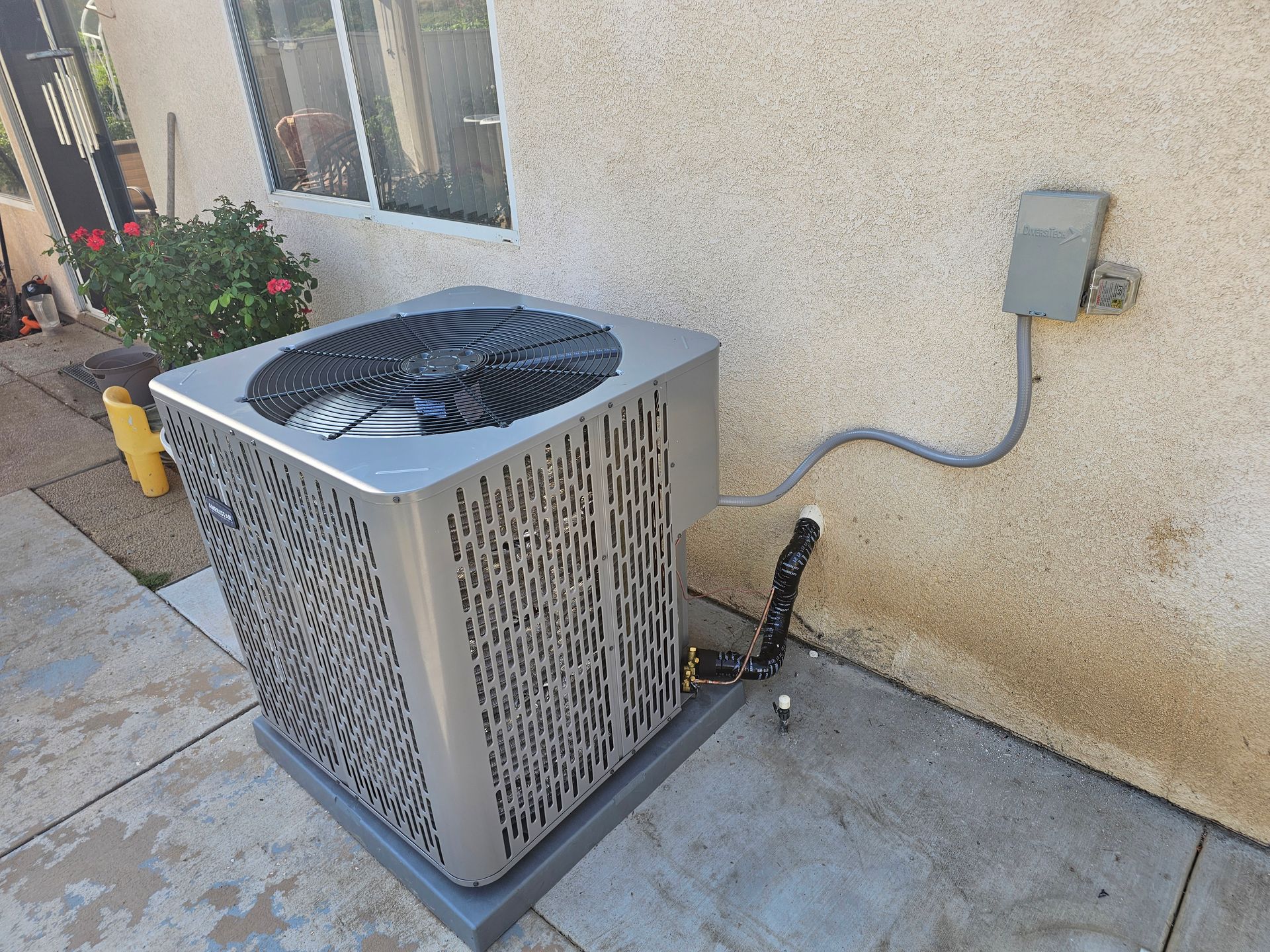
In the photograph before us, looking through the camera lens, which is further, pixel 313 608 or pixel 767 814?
pixel 767 814

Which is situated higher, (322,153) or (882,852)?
(322,153)

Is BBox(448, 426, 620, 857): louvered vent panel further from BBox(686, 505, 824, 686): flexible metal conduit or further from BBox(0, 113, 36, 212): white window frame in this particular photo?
BBox(0, 113, 36, 212): white window frame

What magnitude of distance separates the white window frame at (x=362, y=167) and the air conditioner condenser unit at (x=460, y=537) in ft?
2.48

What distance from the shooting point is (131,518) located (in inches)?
125

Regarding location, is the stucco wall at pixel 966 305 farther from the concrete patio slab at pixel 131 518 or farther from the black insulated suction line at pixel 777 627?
the concrete patio slab at pixel 131 518

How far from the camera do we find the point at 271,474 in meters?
1.42

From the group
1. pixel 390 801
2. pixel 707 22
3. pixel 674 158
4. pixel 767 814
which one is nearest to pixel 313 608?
pixel 390 801

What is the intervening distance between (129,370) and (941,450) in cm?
355

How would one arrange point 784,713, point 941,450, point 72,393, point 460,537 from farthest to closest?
point 72,393, point 784,713, point 941,450, point 460,537

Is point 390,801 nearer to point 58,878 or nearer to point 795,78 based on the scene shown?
point 58,878

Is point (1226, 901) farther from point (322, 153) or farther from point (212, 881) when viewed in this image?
point (322, 153)

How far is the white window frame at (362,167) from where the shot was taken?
2.44m

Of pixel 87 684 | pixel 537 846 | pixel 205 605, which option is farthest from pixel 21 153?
pixel 537 846

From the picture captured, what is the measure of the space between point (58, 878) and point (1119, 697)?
2.36 m
